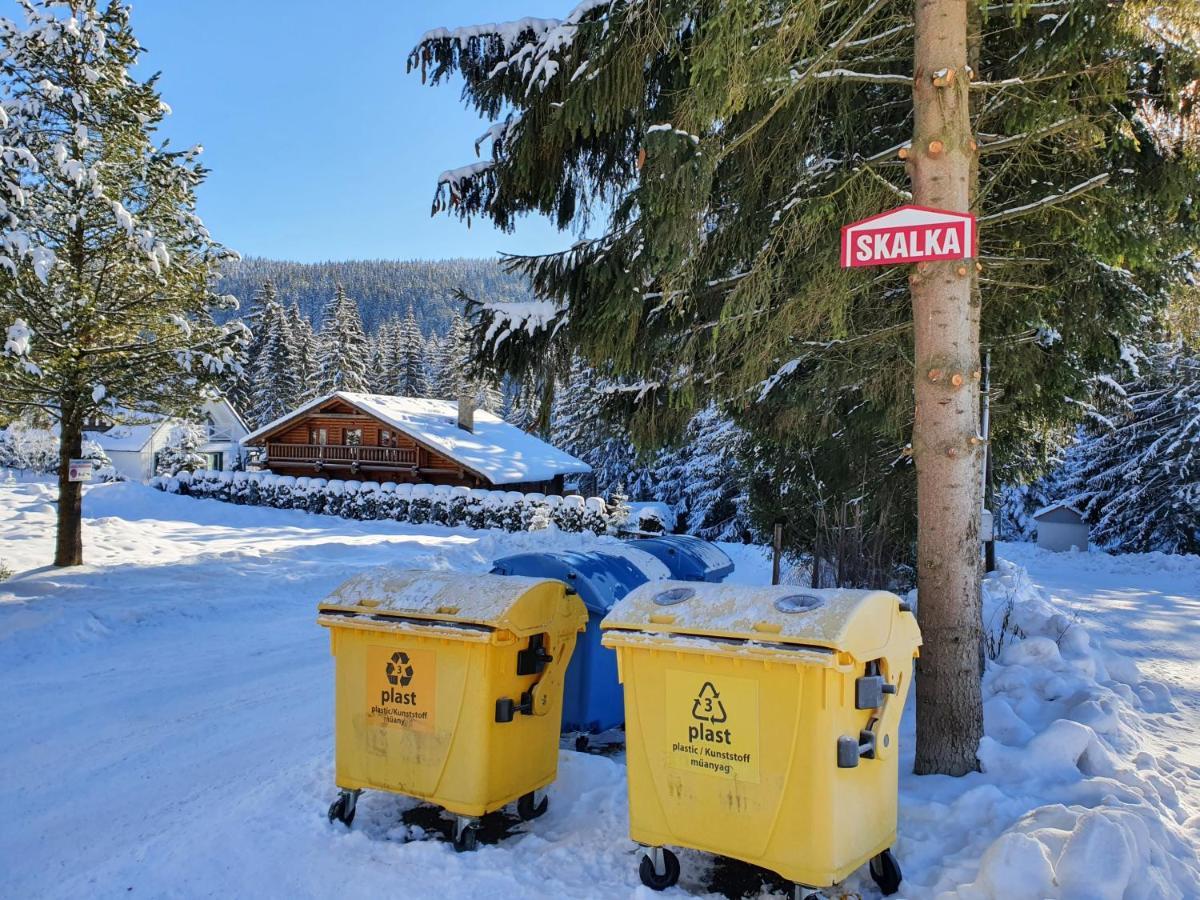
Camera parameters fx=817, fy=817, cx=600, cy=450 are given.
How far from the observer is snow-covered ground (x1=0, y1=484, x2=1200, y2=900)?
358cm

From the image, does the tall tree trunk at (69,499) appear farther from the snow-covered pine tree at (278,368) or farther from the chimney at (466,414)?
→ the snow-covered pine tree at (278,368)

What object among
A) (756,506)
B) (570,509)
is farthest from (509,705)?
(570,509)

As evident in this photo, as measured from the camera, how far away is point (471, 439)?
30.5 meters

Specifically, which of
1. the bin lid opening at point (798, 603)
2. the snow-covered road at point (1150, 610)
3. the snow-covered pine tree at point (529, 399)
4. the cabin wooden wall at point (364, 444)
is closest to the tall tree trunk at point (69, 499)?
the snow-covered pine tree at point (529, 399)

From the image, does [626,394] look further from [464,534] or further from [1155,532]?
[1155,532]

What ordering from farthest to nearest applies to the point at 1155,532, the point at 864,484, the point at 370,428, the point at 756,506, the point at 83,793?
1. the point at 370,428
2. the point at 1155,532
3. the point at 756,506
4. the point at 864,484
5. the point at 83,793

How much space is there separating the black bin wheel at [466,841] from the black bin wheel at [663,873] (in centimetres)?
86

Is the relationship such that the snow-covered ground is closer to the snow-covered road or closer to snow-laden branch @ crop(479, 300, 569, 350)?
the snow-covered road

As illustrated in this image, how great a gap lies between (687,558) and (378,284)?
Result: 487ft

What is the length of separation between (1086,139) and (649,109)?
303cm

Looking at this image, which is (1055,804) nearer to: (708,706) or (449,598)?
(708,706)

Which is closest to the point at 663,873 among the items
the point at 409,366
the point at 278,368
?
the point at 278,368

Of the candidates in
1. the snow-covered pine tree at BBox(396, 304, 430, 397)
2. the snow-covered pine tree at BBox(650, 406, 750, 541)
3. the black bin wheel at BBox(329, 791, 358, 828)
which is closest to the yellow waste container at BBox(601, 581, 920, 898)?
the black bin wheel at BBox(329, 791, 358, 828)

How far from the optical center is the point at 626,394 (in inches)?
303
